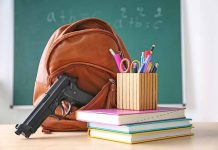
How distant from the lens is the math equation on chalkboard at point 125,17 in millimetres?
2350

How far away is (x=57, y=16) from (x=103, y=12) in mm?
304

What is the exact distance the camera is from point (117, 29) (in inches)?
92.7

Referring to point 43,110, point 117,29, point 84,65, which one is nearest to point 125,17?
point 117,29

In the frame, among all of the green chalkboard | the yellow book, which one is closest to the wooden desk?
the yellow book

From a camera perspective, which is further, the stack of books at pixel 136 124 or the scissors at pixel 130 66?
the scissors at pixel 130 66

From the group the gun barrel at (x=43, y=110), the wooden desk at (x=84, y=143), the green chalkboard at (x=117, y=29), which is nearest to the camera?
the wooden desk at (x=84, y=143)

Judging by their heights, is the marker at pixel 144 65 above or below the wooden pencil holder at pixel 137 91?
above

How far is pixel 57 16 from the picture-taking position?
7.72 feet

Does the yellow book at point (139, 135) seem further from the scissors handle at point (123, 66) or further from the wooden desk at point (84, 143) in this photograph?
the scissors handle at point (123, 66)

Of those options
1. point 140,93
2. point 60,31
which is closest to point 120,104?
point 140,93

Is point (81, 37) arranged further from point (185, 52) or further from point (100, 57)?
point (185, 52)

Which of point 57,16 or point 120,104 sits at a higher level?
point 57,16

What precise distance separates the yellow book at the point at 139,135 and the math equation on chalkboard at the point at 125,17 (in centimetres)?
157

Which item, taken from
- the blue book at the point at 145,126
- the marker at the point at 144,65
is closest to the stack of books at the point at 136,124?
the blue book at the point at 145,126
